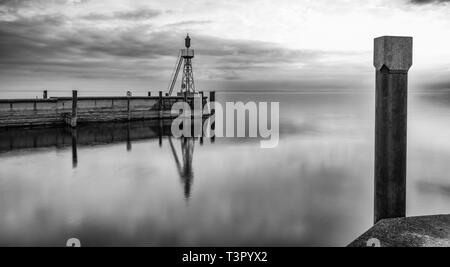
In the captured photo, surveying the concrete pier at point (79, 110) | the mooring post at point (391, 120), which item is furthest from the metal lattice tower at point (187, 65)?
the mooring post at point (391, 120)

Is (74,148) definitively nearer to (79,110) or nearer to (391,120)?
(79,110)

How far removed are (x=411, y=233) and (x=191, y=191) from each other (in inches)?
349

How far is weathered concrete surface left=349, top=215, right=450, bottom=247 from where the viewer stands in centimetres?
423

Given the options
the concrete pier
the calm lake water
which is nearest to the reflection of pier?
the calm lake water

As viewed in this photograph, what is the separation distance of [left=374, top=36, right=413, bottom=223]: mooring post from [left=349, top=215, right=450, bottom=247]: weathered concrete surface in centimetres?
24

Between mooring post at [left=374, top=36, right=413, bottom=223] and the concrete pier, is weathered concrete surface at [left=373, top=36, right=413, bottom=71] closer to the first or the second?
mooring post at [left=374, top=36, right=413, bottom=223]

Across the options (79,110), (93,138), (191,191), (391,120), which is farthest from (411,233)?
(79,110)

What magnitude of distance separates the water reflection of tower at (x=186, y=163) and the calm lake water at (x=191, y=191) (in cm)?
5

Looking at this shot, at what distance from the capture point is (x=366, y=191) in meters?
12.6

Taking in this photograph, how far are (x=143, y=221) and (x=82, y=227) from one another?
1.50 m

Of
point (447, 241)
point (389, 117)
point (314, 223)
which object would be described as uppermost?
point (389, 117)

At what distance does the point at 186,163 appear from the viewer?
1753 cm
